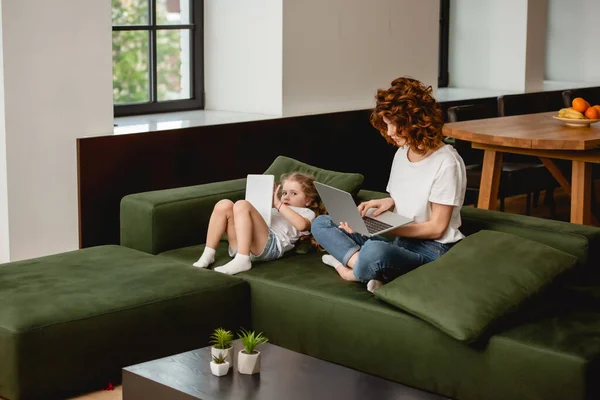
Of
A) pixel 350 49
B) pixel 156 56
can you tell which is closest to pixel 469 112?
pixel 350 49

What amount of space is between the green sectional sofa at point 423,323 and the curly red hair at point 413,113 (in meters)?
0.52

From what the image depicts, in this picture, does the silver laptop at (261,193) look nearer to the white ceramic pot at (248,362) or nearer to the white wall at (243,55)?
the white ceramic pot at (248,362)

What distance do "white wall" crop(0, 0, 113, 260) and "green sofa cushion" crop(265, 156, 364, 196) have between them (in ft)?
3.32

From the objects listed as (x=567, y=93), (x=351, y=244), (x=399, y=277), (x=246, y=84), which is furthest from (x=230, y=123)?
(x=567, y=93)

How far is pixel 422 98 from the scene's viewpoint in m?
4.16

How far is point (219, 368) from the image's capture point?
324 cm

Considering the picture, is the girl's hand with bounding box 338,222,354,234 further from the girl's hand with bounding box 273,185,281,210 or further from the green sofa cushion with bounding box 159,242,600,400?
the girl's hand with bounding box 273,185,281,210

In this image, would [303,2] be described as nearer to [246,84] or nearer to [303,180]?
[246,84]

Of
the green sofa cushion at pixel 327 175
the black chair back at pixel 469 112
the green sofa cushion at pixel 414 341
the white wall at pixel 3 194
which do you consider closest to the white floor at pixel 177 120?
the white wall at pixel 3 194

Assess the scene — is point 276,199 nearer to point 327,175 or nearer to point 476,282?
point 327,175

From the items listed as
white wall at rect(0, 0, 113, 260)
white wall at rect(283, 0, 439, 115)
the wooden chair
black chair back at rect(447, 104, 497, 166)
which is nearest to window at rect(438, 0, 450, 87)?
white wall at rect(283, 0, 439, 115)

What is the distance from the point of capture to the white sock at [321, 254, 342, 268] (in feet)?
14.3

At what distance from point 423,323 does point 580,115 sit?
2.61 m

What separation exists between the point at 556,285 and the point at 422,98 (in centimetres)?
92
